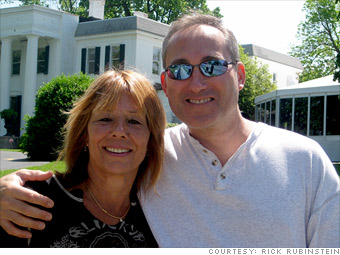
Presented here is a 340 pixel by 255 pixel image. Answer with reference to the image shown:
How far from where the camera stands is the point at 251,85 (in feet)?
98.1

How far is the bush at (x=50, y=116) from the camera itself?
1356cm

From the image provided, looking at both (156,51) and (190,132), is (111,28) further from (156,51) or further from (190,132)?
(190,132)

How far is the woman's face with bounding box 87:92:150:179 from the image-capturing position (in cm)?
276

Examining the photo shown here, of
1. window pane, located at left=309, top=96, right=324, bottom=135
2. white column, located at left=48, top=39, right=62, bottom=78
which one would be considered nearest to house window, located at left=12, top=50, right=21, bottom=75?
white column, located at left=48, top=39, right=62, bottom=78

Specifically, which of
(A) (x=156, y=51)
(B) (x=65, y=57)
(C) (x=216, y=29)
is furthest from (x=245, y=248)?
(B) (x=65, y=57)

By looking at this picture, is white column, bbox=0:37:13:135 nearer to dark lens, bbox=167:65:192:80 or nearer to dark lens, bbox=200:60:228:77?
dark lens, bbox=167:65:192:80

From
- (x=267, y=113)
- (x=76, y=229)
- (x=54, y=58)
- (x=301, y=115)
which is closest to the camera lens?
(x=76, y=229)

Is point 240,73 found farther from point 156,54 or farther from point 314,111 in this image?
point 156,54

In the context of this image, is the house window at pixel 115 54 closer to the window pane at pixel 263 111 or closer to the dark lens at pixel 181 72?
the window pane at pixel 263 111

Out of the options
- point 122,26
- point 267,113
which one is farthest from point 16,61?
point 267,113

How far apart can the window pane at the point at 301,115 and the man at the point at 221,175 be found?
17.6m

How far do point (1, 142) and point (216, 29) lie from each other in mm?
24718

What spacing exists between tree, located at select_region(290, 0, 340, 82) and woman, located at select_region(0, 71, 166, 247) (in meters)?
37.1

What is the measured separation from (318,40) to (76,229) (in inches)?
1571
